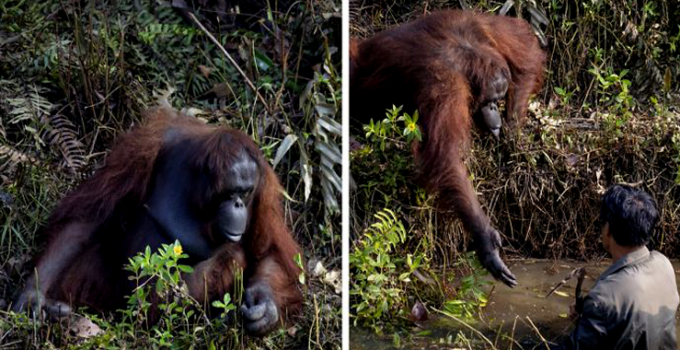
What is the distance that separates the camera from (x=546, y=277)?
12.2ft

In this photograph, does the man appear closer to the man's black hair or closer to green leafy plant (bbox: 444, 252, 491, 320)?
the man's black hair

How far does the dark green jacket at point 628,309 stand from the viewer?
275 centimetres

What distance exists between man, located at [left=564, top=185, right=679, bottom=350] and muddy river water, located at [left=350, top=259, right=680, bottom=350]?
213 mm

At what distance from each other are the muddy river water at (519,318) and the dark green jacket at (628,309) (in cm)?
20

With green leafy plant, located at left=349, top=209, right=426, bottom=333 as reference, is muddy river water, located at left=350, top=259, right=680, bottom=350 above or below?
below

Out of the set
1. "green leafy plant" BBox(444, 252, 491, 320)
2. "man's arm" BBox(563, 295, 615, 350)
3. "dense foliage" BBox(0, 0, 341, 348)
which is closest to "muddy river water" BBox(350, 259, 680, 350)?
"green leafy plant" BBox(444, 252, 491, 320)

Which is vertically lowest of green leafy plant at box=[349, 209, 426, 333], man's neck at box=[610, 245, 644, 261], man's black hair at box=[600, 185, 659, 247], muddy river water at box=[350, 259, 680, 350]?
muddy river water at box=[350, 259, 680, 350]

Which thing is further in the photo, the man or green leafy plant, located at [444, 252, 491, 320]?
green leafy plant, located at [444, 252, 491, 320]

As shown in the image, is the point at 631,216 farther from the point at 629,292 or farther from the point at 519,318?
Answer: the point at 519,318

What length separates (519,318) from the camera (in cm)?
330

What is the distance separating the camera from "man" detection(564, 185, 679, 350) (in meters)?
2.75

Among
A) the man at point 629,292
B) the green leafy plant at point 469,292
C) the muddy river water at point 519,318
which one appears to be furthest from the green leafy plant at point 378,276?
the man at point 629,292

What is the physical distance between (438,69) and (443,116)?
0.23m

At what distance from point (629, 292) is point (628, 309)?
5 cm
